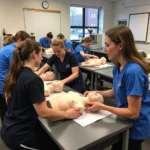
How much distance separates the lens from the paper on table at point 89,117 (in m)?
1.09

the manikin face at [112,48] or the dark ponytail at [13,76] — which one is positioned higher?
the manikin face at [112,48]

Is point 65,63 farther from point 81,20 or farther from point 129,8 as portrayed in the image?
point 129,8

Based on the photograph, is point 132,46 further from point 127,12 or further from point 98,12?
point 98,12

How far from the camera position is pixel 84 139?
94cm

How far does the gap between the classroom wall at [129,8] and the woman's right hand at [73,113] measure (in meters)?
5.32

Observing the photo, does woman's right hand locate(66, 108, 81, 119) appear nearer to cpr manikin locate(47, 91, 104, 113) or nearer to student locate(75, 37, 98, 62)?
cpr manikin locate(47, 91, 104, 113)

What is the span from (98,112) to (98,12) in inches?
255

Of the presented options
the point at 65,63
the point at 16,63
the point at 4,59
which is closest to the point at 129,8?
the point at 65,63

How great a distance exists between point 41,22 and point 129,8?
3.37 meters

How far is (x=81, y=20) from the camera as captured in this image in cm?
659

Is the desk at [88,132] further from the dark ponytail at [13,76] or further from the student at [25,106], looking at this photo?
the dark ponytail at [13,76]

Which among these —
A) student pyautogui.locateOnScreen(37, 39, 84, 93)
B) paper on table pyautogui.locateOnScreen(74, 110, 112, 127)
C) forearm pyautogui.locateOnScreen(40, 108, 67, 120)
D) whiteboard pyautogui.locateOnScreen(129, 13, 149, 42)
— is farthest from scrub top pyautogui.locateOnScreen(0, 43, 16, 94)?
whiteboard pyautogui.locateOnScreen(129, 13, 149, 42)

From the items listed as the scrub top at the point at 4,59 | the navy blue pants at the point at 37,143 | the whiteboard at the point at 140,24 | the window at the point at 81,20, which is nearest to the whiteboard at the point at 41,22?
the window at the point at 81,20

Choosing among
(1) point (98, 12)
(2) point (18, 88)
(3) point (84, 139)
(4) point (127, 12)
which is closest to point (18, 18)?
(1) point (98, 12)
